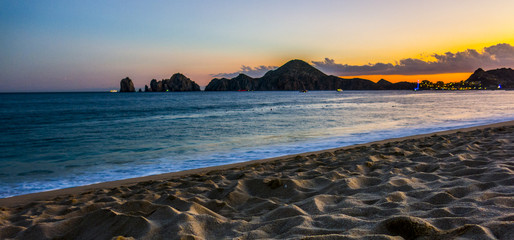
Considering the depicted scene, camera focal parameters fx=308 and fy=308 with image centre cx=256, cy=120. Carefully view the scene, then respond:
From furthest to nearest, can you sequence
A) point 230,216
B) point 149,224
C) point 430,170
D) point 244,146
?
1. point 244,146
2. point 430,170
3. point 230,216
4. point 149,224

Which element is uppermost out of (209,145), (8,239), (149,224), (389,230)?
(389,230)

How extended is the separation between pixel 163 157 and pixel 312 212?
8.56 m

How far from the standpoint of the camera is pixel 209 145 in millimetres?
13133

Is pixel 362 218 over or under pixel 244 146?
over

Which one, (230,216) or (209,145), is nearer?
(230,216)

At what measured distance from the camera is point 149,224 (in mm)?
3021

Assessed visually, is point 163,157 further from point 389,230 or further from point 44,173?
point 389,230

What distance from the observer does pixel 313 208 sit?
326 cm

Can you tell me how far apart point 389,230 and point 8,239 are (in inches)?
146

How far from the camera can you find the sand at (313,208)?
7.95 feet

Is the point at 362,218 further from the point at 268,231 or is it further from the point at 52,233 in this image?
the point at 52,233

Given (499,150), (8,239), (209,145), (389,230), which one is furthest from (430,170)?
(209,145)

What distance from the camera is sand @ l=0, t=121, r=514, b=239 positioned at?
95.3 inches

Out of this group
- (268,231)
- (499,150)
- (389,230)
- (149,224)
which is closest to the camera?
(389,230)
